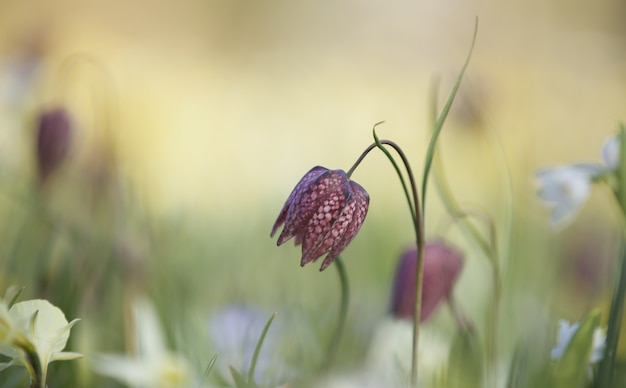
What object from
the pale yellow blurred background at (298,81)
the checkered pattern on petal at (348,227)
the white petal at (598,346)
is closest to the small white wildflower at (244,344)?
the checkered pattern on petal at (348,227)

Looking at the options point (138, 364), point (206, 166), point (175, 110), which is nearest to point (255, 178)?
point (206, 166)

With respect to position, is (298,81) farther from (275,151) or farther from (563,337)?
(563,337)

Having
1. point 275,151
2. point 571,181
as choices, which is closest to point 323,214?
point 571,181

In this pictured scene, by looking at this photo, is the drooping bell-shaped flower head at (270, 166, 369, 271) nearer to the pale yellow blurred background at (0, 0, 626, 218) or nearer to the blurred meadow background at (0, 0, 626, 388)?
the blurred meadow background at (0, 0, 626, 388)

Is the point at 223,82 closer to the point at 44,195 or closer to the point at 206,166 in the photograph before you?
the point at 206,166

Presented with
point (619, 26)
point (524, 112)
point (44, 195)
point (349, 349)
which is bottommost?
point (349, 349)
